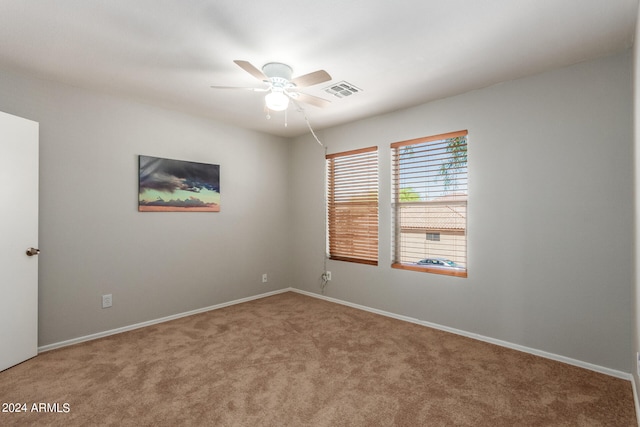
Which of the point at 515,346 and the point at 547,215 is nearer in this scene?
the point at 547,215

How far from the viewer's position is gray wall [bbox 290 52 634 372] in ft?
7.89

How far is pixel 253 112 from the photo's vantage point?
3.77 m

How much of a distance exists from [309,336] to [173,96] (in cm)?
286

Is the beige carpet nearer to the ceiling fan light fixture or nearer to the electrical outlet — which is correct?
the electrical outlet

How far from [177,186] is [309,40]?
7.91 ft

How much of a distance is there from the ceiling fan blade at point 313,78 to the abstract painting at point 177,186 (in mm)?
2143

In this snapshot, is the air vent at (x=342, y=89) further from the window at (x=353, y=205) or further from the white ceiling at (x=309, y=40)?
the window at (x=353, y=205)

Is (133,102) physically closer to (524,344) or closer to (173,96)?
(173,96)

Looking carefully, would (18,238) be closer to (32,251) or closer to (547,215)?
(32,251)

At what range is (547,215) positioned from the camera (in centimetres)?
271

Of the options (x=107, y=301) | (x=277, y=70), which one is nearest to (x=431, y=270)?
(x=277, y=70)

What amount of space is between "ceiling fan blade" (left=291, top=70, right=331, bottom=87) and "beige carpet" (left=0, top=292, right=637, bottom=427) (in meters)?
2.19

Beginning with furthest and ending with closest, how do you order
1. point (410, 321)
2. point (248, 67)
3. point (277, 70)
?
point (410, 321), point (277, 70), point (248, 67)

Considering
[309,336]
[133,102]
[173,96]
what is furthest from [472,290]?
[133,102]
